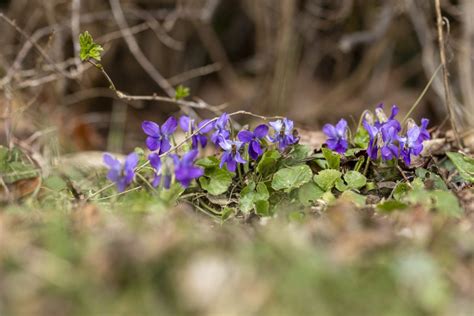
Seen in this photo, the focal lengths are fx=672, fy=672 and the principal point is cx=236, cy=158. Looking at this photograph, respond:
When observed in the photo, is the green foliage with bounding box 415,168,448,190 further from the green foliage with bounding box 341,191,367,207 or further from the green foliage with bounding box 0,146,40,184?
the green foliage with bounding box 0,146,40,184

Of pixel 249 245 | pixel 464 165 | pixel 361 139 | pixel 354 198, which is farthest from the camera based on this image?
pixel 361 139

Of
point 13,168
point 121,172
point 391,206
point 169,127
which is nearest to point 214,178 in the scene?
point 169,127

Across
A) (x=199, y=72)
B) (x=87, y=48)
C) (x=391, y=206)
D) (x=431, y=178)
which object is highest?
(x=87, y=48)

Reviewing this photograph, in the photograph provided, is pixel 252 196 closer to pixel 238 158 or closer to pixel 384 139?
pixel 238 158

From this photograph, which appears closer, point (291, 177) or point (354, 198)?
point (354, 198)

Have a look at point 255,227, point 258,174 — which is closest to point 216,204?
point 258,174

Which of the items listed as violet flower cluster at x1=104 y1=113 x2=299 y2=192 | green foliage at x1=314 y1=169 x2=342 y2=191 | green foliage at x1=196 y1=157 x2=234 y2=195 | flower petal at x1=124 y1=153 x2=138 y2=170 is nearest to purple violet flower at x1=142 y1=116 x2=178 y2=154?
violet flower cluster at x1=104 y1=113 x2=299 y2=192

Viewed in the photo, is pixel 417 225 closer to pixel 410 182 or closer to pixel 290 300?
pixel 290 300

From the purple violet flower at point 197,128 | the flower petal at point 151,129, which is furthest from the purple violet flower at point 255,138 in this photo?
the flower petal at point 151,129

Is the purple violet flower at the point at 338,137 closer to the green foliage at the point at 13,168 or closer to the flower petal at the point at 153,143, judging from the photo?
the flower petal at the point at 153,143
